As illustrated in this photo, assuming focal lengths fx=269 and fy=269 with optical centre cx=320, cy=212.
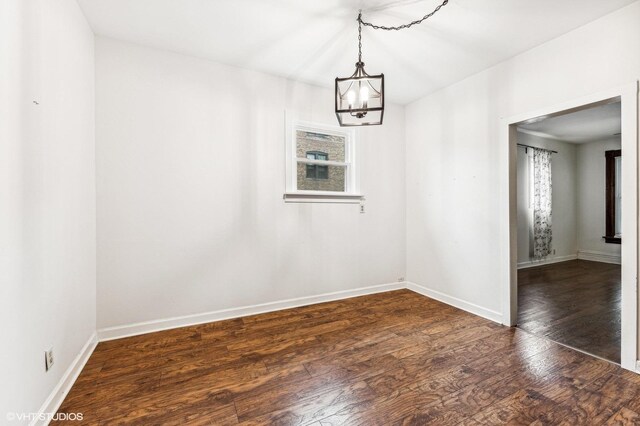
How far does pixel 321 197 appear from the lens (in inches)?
139

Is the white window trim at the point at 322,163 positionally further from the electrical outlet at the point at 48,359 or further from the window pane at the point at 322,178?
the electrical outlet at the point at 48,359

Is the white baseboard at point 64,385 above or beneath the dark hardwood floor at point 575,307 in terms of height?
above

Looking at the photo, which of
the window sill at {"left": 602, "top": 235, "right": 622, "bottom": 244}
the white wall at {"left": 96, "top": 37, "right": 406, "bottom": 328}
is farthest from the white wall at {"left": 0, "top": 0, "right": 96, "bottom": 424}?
the window sill at {"left": 602, "top": 235, "right": 622, "bottom": 244}

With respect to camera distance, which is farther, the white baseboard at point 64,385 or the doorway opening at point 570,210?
the doorway opening at point 570,210

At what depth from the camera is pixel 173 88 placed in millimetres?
2789

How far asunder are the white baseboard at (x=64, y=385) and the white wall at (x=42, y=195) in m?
0.05

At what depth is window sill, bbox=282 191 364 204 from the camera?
11.0 ft

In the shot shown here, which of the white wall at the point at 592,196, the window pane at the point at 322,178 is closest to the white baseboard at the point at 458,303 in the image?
the window pane at the point at 322,178

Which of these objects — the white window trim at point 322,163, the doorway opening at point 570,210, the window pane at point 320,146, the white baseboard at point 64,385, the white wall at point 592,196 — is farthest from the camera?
the white wall at point 592,196

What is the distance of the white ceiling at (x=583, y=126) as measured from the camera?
4.26 metres

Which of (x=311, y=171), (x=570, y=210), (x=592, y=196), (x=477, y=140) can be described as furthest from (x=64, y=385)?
(x=592, y=196)

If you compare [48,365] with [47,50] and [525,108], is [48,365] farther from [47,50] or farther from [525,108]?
[525,108]

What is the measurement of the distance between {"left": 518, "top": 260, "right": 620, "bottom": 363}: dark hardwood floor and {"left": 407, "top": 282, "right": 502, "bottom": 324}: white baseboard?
24 cm

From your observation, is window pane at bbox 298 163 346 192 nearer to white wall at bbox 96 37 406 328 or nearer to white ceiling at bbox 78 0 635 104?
white wall at bbox 96 37 406 328
